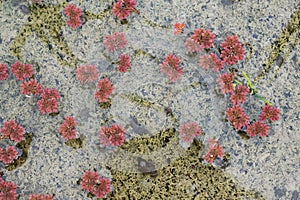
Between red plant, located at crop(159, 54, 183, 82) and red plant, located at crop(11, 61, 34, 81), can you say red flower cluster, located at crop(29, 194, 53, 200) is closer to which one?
red plant, located at crop(11, 61, 34, 81)

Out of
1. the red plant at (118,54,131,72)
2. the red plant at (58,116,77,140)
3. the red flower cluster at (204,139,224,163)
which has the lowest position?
the red plant at (58,116,77,140)

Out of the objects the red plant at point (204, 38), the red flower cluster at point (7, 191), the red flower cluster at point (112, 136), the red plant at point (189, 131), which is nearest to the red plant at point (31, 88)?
the red flower cluster at point (112, 136)

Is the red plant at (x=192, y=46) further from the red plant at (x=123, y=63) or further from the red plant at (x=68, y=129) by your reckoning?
the red plant at (x=68, y=129)

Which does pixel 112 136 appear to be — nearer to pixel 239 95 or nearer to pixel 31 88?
pixel 31 88

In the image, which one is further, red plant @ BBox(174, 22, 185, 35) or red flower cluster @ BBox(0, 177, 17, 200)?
red plant @ BBox(174, 22, 185, 35)

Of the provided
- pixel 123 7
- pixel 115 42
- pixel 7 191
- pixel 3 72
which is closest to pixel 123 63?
pixel 115 42

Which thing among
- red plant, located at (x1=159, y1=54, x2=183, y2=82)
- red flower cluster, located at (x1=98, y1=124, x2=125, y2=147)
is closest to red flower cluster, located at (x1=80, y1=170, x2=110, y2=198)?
red flower cluster, located at (x1=98, y1=124, x2=125, y2=147)

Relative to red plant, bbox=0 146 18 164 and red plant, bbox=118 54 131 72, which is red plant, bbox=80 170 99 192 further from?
red plant, bbox=118 54 131 72

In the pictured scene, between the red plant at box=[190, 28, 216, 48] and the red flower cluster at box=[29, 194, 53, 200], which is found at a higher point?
the red plant at box=[190, 28, 216, 48]

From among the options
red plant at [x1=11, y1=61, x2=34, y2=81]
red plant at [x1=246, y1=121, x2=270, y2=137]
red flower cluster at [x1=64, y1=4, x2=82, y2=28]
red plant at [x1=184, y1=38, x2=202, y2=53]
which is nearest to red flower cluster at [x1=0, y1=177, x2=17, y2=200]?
red plant at [x1=11, y1=61, x2=34, y2=81]
